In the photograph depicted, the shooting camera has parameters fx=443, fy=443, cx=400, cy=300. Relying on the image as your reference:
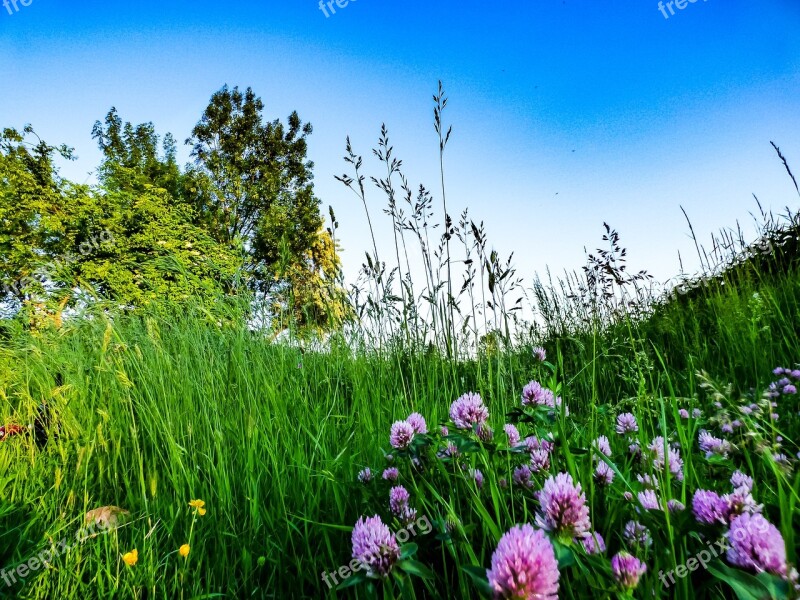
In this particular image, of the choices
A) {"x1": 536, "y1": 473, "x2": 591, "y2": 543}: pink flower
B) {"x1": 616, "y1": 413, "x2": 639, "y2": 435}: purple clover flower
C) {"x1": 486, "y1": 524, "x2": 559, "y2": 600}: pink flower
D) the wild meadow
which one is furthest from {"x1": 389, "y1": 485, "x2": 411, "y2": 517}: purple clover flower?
{"x1": 616, "y1": 413, "x2": 639, "y2": 435}: purple clover flower

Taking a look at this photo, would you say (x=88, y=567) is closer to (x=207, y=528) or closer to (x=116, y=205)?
(x=207, y=528)

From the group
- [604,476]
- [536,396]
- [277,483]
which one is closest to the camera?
[604,476]

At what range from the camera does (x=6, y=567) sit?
56.9 inches

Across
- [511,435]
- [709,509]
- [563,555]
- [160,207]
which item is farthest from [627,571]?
[160,207]

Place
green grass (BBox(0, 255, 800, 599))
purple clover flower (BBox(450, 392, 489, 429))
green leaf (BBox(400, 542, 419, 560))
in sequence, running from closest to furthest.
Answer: green leaf (BBox(400, 542, 419, 560))
green grass (BBox(0, 255, 800, 599))
purple clover flower (BBox(450, 392, 489, 429))

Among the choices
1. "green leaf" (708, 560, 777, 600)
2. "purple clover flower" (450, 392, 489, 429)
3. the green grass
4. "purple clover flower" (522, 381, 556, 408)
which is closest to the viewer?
"green leaf" (708, 560, 777, 600)

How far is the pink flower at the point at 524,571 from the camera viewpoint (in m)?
0.62

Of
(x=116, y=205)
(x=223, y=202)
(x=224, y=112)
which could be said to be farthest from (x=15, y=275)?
(x=224, y=112)

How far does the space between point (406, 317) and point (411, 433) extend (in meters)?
1.36

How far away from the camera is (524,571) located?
630 millimetres

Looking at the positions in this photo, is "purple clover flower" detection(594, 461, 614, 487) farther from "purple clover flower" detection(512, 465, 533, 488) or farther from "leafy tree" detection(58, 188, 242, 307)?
"leafy tree" detection(58, 188, 242, 307)

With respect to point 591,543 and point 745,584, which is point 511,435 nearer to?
point 591,543

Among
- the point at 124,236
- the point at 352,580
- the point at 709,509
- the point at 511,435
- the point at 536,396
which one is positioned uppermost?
the point at 124,236

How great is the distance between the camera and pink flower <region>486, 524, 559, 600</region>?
0.62m
